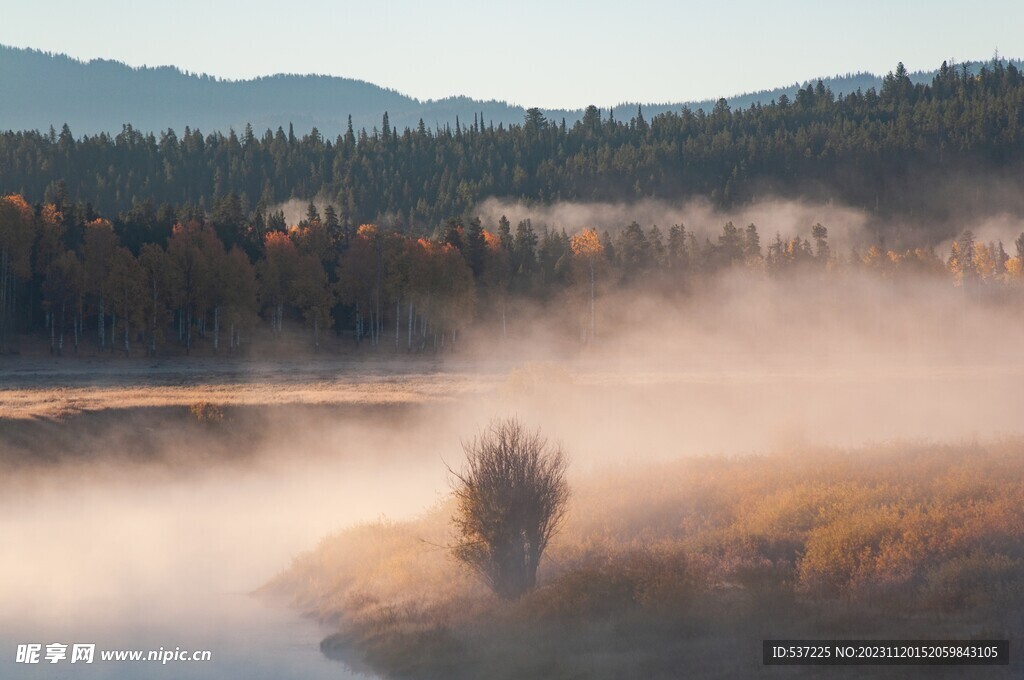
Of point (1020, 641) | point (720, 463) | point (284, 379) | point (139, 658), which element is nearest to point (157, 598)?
point (139, 658)

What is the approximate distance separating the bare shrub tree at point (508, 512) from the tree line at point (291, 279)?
73.4 m

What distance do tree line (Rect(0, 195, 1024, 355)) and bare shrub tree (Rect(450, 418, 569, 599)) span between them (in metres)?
73.4

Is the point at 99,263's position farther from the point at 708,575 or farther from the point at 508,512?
the point at 708,575

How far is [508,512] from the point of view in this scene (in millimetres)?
24281

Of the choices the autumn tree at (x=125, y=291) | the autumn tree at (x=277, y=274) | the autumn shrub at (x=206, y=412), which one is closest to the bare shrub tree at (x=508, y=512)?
the autumn shrub at (x=206, y=412)

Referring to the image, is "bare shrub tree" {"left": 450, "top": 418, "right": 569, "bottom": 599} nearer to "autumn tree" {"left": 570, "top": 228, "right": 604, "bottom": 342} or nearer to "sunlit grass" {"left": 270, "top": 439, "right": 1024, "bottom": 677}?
"sunlit grass" {"left": 270, "top": 439, "right": 1024, "bottom": 677}

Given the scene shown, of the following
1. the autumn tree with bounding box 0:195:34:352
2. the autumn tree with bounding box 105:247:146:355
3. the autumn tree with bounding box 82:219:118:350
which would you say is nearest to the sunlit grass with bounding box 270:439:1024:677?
the autumn tree with bounding box 105:247:146:355

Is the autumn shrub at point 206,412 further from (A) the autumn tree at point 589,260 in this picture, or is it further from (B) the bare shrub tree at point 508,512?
(A) the autumn tree at point 589,260

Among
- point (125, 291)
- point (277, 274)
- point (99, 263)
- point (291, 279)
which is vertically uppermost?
point (99, 263)

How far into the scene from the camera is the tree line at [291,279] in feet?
309

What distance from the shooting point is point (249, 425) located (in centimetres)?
5650

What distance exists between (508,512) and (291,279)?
8853cm

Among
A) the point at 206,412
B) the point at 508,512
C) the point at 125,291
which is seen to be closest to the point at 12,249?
the point at 125,291

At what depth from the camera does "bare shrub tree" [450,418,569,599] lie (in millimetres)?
24312
